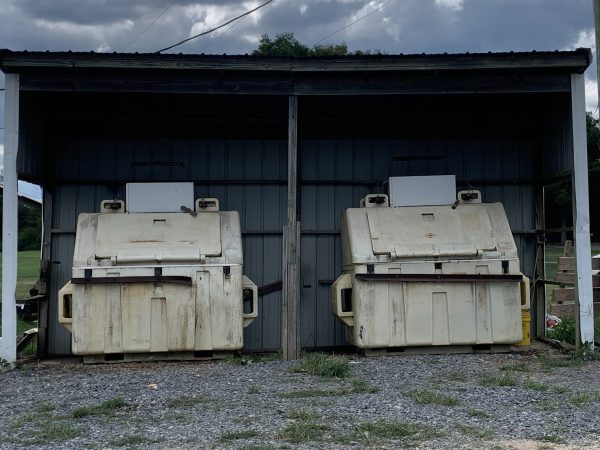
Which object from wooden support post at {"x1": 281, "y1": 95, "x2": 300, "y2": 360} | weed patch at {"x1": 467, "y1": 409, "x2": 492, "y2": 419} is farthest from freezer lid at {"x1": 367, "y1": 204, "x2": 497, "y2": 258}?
weed patch at {"x1": 467, "y1": 409, "x2": 492, "y2": 419}

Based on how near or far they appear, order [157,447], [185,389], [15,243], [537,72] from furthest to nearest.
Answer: [537,72]
[15,243]
[185,389]
[157,447]

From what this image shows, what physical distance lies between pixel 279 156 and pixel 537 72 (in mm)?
3625

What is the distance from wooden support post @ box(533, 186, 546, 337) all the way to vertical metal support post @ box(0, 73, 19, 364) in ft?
22.8

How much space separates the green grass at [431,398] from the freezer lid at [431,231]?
2.52 metres

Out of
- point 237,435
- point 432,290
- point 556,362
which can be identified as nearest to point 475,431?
point 237,435

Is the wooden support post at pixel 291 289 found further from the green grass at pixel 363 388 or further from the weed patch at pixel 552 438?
the weed patch at pixel 552 438

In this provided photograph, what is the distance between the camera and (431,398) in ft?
19.7

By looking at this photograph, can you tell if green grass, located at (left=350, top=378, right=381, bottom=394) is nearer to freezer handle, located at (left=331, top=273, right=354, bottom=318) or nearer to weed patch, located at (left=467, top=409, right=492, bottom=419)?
weed patch, located at (left=467, top=409, right=492, bottom=419)

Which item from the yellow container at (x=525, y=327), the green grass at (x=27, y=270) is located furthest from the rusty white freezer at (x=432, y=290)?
the green grass at (x=27, y=270)

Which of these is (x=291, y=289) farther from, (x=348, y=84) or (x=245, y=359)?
(x=348, y=84)

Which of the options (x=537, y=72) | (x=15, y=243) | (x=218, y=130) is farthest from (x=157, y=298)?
(x=537, y=72)

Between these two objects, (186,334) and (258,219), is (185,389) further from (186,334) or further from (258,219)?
(258,219)

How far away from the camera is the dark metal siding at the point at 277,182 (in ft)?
32.2

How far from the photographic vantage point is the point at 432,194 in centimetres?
932
